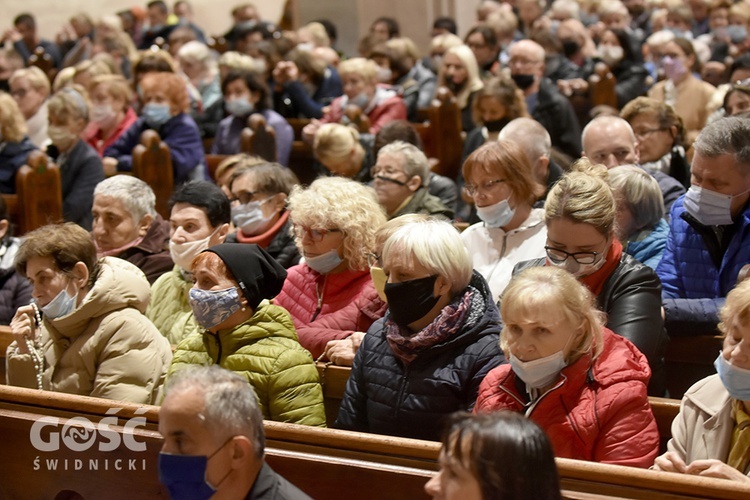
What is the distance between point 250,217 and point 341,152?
4.52 ft

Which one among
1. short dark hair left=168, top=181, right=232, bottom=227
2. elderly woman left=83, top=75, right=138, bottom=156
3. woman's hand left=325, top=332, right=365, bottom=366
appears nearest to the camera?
woman's hand left=325, top=332, right=365, bottom=366

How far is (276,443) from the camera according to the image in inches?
119

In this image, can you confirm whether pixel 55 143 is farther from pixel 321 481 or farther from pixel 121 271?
pixel 321 481

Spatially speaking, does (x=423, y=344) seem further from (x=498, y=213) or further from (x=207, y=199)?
(x=207, y=199)

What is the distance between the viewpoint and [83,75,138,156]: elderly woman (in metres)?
7.23

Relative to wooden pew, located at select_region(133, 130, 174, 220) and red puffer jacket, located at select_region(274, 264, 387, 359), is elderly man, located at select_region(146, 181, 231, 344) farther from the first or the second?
wooden pew, located at select_region(133, 130, 174, 220)

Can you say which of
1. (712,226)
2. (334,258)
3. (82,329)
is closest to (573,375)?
(712,226)

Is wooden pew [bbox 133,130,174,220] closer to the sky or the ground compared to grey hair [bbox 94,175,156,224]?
closer to the ground

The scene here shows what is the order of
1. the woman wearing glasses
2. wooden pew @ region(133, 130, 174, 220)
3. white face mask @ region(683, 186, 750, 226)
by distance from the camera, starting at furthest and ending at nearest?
wooden pew @ region(133, 130, 174, 220)
white face mask @ region(683, 186, 750, 226)
the woman wearing glasses

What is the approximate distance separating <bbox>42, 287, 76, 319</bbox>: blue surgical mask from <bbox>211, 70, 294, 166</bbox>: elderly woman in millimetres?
3799

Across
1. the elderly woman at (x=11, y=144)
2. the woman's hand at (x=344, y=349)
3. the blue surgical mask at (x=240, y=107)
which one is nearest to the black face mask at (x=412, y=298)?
the woman's hand at (x=344, y=349)

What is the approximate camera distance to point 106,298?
12.2 ft

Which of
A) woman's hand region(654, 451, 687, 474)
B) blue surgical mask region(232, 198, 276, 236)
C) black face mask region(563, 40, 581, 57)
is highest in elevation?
woman's hand region(654, 451, 687, 474)

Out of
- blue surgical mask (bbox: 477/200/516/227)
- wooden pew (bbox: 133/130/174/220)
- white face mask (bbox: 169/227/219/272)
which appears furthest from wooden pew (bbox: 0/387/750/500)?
wooden pew (bbox: 133/130/174/220)
